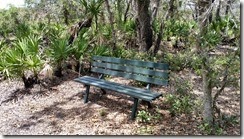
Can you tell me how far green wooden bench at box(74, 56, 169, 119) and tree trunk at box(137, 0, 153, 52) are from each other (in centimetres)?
251

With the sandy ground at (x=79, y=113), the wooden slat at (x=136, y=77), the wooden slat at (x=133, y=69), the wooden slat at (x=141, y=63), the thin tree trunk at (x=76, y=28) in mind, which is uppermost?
the thin tree trunk at (x=76, y=28)

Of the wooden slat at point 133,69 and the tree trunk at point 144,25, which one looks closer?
the wooden slat at point 133,69

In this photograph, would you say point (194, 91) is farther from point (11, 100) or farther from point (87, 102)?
point (11, 100)

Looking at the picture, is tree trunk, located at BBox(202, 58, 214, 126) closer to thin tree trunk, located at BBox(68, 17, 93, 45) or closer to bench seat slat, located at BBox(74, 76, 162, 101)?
bench seat slat, located at BBox(74, 76, 162, 101)

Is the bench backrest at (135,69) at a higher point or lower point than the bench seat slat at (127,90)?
higher

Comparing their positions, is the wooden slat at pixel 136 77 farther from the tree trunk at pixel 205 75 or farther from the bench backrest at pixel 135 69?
the tree trunk at pixel 205 75

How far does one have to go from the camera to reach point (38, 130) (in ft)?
15.5

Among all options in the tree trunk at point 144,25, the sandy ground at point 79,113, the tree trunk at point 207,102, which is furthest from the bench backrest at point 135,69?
the tree trunk at point 144,25

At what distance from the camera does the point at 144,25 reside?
27.8ft

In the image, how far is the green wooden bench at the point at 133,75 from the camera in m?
4.64

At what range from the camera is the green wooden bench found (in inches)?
183

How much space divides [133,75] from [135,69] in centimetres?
13

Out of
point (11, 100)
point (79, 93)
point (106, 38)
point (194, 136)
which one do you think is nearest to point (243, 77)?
point (194, 136)

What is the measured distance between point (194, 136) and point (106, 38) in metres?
5.32
